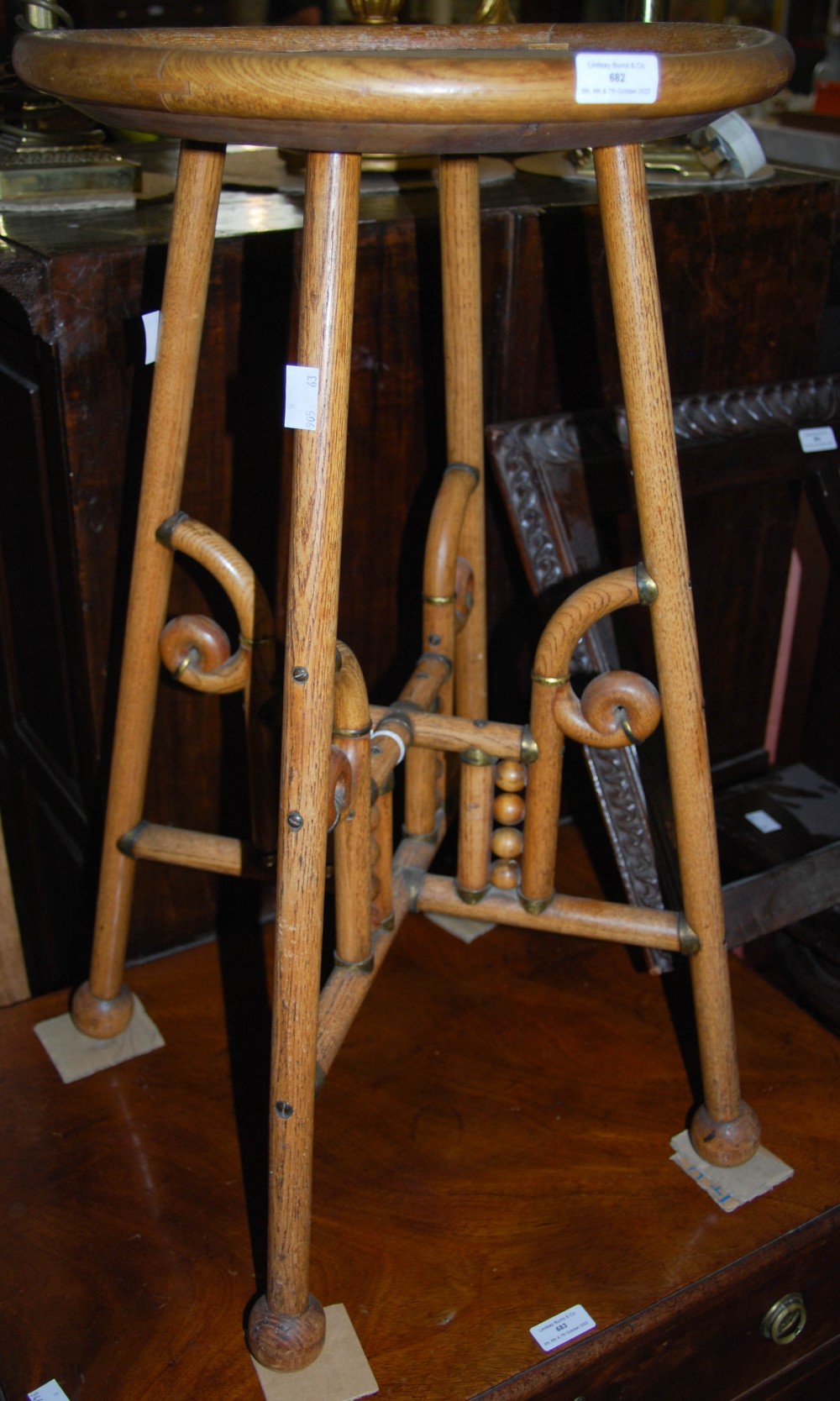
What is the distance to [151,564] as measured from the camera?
797 millimetres

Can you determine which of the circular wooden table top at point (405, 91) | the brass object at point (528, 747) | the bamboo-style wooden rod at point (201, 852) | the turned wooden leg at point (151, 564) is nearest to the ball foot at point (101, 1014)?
the turned wooden leg at point (151, 564)

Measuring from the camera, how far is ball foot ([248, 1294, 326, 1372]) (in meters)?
0.73

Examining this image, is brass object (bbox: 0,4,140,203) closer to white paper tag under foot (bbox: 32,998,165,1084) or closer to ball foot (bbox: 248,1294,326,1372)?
white paper tag under foot (bbox: 32,998,165,1084)

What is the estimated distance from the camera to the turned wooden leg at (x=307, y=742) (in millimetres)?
578

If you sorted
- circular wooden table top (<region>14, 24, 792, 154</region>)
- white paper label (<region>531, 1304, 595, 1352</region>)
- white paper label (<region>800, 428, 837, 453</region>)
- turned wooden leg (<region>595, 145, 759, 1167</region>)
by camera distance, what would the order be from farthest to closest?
white paper label (<region>800, 428, 837, 453</region>) < white paper label (<region>531, 1304, 595, 1352</region>) < turned wooden leg (<region>595, 145, 759, 1167</region>) < circular wooden table top (<region>14, 24, 792, 154</region>)

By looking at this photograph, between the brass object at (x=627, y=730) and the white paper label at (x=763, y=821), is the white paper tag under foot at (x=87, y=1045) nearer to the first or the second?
the brass object at (x=627, y=730)

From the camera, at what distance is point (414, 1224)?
32.9 inches

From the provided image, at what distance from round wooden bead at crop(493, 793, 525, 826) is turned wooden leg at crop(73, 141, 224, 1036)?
25cm

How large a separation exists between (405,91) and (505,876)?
0.55 meters

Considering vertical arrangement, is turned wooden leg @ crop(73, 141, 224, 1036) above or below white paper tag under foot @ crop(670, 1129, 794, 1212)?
above

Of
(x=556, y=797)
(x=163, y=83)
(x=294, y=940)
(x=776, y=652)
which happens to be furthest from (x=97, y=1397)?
(x=776, y=652)

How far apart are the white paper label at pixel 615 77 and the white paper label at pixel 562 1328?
0.68m

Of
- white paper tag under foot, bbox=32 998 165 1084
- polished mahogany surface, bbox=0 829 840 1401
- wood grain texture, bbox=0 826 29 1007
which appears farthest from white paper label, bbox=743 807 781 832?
wood grain texture, bbox=0 826 29 1007

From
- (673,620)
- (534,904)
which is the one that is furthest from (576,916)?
(673,620)
